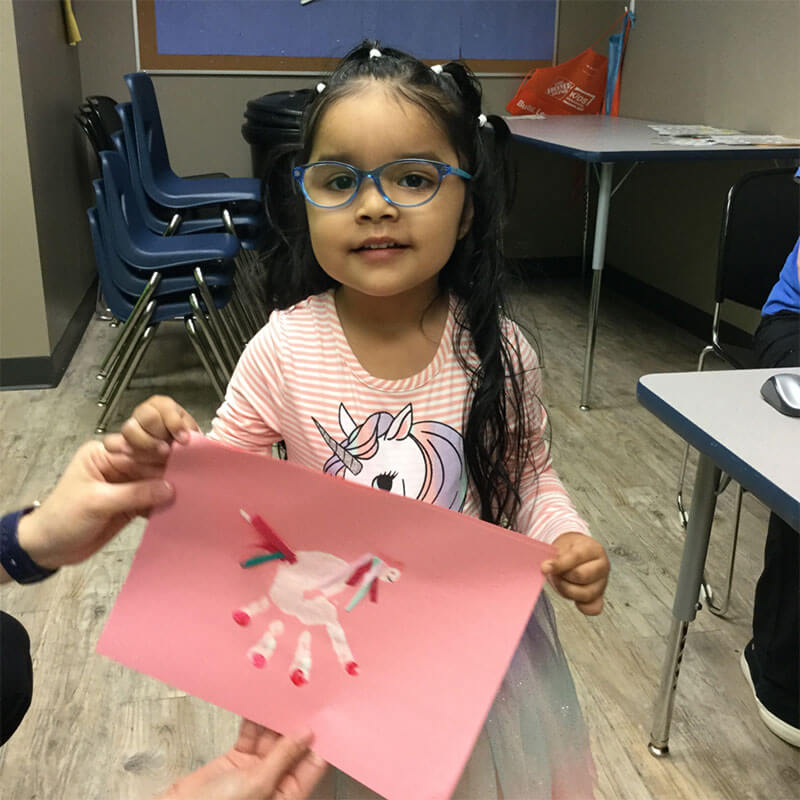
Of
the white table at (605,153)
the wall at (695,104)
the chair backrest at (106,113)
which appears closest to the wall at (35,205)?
the chair backrest at (106,113)

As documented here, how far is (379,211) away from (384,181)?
0.11 ft

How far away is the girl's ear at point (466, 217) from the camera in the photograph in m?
0.89

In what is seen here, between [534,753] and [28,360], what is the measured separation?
2.58 metres

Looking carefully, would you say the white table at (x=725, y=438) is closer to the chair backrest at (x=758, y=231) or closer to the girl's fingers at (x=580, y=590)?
the girl's fingers at (x=580, y=590)

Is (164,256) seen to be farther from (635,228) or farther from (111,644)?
(635,228)

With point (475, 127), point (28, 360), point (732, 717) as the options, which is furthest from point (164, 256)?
point (732, 717)

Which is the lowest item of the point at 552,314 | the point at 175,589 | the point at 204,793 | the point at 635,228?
the point at 552,314

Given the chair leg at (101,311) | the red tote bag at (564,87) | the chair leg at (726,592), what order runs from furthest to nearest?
1. the red tote bag at (564,87)
2. the chair leg at (101,311)
3. the chair leg at (726,592)

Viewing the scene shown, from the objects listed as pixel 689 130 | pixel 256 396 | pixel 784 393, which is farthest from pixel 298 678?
pixel 689 130

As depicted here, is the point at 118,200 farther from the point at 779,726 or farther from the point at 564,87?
the point at 564,87

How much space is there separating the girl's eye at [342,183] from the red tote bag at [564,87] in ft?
12.0

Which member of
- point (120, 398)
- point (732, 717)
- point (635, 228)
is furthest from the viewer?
point (635, 228)

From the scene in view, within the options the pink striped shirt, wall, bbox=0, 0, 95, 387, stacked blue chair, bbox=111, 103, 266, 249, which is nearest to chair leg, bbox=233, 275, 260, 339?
stacked blue chair, bbox=111, 103, 266, 249

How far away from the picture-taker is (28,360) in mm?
2891
